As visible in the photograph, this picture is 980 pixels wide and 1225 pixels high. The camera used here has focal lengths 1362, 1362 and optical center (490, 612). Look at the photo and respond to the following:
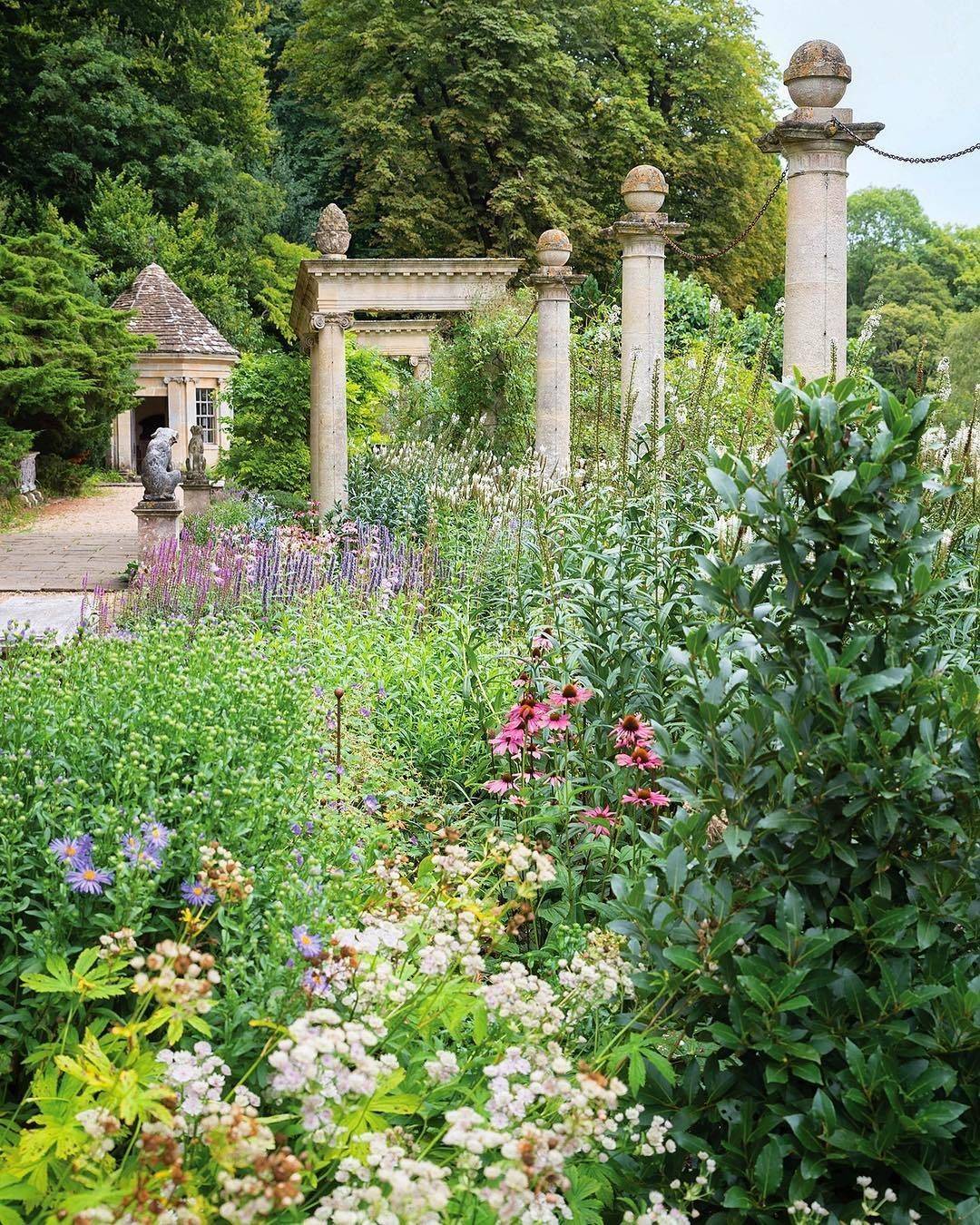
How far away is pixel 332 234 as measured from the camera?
14.5 metres

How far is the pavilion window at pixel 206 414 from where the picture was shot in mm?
34312

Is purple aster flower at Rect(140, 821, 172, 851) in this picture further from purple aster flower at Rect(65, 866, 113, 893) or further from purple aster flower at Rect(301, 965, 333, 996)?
purple aster flower at Rect(301, 965, 333, 996)

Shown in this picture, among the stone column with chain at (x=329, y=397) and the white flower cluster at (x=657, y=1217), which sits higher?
the stone column with chain at (x=329, y=397)

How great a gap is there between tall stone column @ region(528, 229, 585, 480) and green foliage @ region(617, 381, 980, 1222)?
10874 mm

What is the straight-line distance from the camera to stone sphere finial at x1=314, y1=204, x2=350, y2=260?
47.5 ft

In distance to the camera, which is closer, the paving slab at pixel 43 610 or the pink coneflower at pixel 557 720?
the pink coneflower at pixel 557 720

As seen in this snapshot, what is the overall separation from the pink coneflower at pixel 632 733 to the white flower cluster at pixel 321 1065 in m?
1.61

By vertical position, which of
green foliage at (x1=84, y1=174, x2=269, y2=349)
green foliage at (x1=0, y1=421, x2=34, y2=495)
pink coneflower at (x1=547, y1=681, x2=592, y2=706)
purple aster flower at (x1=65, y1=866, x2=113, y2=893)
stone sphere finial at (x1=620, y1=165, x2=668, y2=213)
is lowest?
purple aster flower at (x1=65, y1=866, x2=113, y2=893)

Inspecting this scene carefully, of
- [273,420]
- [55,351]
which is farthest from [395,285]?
[55,351]

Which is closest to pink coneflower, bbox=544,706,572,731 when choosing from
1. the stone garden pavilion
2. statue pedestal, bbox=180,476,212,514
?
statue pedestal, bbox=180,476,212,514

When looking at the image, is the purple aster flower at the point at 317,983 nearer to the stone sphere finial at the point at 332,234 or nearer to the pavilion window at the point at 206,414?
the stone sphere finial at the point at 332,234

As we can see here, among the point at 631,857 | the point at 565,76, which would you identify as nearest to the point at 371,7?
the point at 565,76

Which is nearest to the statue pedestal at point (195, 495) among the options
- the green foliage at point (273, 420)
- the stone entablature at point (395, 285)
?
the green foliage at point (273, 420)

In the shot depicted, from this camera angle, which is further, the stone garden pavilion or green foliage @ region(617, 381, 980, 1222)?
the stone garden pavilion
